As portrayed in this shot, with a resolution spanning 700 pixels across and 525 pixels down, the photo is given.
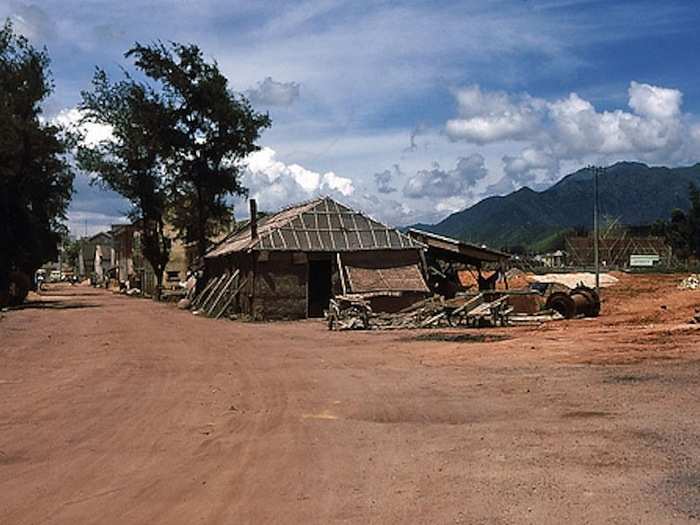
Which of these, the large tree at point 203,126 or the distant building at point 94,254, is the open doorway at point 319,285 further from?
the distant building at point 94,254

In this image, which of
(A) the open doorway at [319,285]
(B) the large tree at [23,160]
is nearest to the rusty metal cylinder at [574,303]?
(A) the open doorway at [319,285]

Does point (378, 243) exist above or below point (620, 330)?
above

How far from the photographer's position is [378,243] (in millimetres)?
36531

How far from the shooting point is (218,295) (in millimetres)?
39875

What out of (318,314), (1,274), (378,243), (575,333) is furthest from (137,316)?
(575,333)

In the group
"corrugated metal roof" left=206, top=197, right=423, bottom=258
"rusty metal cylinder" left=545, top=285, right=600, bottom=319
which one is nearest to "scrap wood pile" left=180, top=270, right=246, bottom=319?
"corrugated metal roof" left=206, top=197, right=423, bottom=258

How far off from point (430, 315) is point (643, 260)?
61.8 m

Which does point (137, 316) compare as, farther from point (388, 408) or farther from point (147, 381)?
point (388, 408)

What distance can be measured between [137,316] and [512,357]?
23.3 m

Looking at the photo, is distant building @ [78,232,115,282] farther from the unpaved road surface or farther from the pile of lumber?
the unpaved road surface

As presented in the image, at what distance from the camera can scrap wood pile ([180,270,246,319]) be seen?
37688mm

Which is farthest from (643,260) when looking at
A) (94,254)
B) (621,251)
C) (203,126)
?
(94,254)

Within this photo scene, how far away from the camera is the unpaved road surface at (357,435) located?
297 inches

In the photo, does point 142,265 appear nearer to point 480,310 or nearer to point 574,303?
point 574,303
